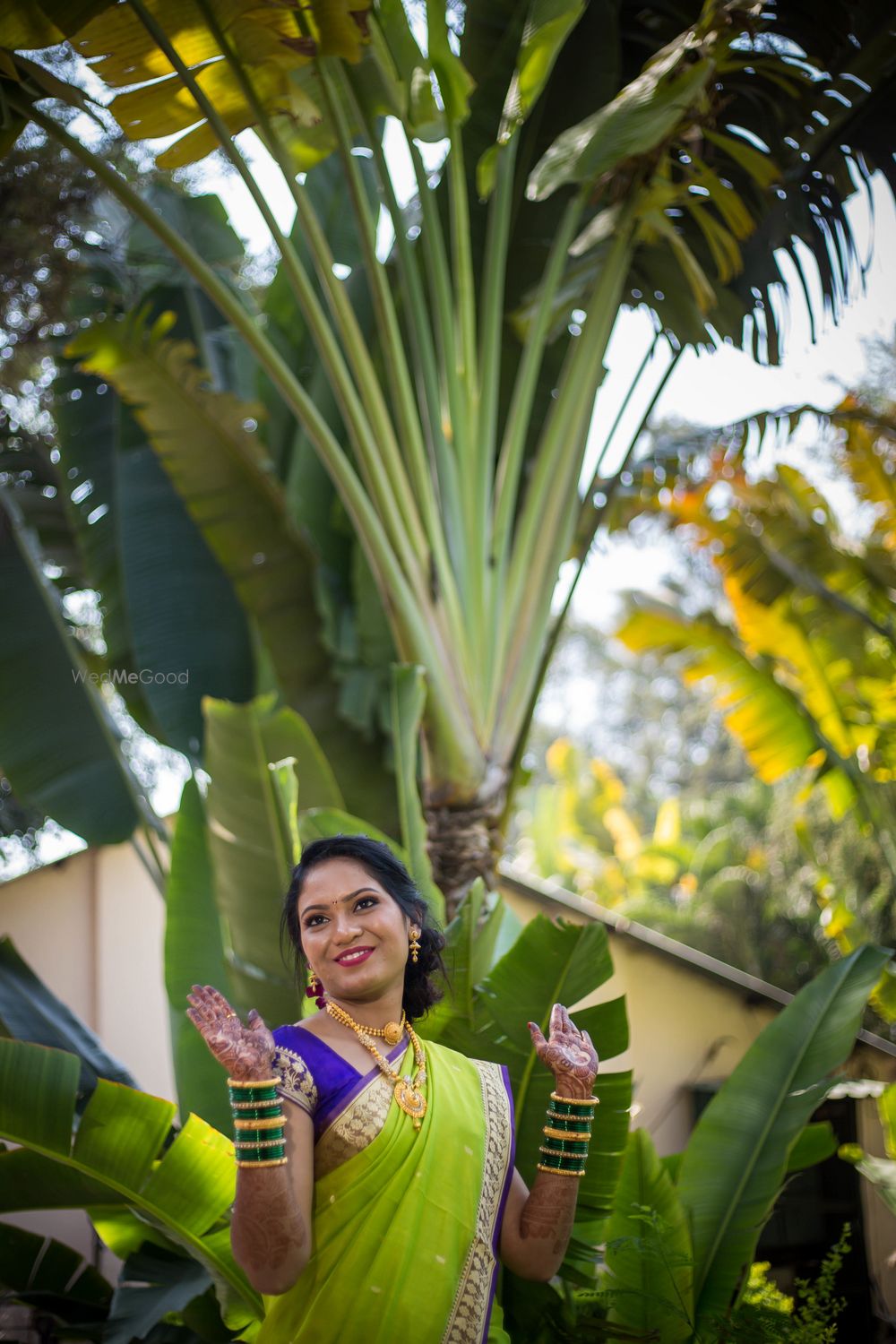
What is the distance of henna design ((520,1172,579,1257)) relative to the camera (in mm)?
2217

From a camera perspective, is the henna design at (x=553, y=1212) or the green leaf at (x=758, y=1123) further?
the green leaf at (x=758, y=1123)

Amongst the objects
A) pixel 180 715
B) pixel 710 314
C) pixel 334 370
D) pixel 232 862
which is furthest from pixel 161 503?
pixel 710 314

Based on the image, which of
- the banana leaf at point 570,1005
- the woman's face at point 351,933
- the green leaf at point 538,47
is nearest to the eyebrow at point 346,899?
the woman's face at point 351,933

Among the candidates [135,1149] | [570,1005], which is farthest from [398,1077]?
[135,1149]

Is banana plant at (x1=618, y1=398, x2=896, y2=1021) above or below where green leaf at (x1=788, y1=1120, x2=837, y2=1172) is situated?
above

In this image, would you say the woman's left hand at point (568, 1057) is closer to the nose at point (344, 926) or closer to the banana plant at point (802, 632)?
the nose at point (344, 926)

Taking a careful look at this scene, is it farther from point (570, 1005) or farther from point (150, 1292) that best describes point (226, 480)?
point (150, 1292)

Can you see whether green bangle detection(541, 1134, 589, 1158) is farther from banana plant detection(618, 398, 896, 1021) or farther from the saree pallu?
banana plant detection(618, 398, 896, 1021)

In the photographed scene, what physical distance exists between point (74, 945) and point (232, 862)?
3531 mm

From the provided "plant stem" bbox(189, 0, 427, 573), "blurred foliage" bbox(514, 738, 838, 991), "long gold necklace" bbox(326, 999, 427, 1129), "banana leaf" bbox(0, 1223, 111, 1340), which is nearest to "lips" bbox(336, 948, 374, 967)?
"long gold necklace" bbox(326, 999, 427, 1129)

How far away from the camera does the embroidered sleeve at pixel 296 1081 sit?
6.49 feet

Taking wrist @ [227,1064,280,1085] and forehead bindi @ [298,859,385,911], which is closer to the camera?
wrist @ [227,1064,280,1085]

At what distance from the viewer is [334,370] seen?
3.78 m

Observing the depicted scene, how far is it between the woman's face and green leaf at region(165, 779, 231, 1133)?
1.79m
